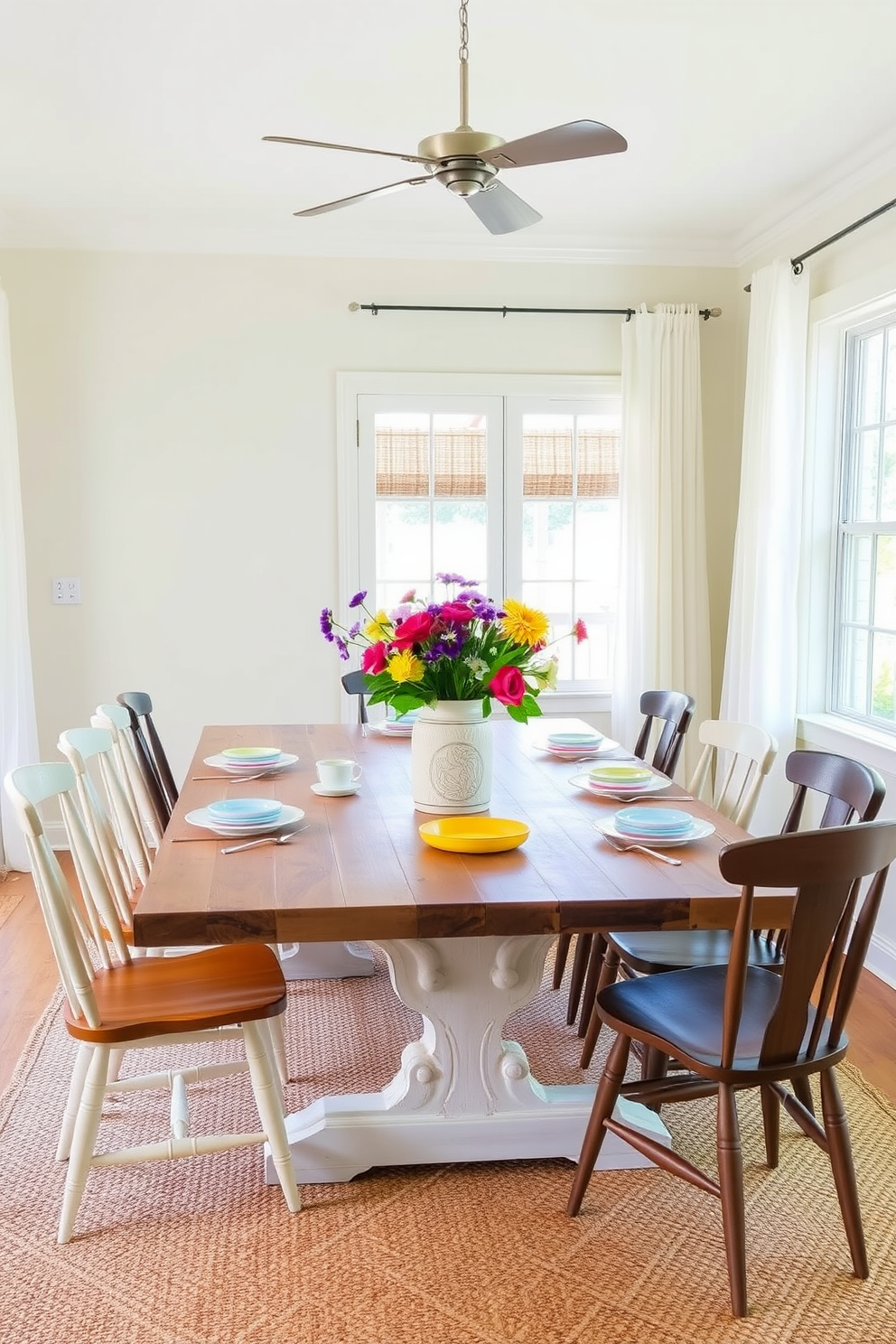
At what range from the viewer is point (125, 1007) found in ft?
6.98

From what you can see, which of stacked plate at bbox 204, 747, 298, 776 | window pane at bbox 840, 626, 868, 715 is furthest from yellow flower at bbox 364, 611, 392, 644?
window pane at bbox 840, 626, 868, 715

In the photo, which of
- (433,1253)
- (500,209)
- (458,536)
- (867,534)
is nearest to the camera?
(433,1253)

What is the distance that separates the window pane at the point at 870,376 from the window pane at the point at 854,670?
2.59 feet

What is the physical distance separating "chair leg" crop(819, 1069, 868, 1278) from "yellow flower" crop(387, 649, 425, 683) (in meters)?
1.08

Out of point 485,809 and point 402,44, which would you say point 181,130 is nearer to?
point 402,44

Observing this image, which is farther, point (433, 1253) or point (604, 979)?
point (604, 979)

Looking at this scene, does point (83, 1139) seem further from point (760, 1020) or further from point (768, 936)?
point (768, 936)

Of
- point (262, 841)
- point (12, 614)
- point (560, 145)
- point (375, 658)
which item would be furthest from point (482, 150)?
point (12, 614)

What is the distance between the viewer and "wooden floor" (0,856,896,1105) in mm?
2926

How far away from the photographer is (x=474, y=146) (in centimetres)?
244

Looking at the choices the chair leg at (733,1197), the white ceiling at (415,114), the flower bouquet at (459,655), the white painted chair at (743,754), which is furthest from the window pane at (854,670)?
the chair leg at (733,1197)

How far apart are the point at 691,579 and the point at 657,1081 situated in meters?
3.11

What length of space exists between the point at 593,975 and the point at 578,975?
190mm

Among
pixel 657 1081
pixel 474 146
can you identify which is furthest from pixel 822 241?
pixel 657 1081
